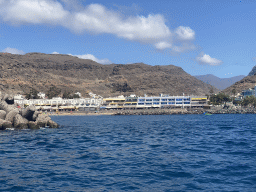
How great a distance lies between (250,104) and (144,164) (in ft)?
509

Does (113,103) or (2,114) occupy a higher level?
(113,103)

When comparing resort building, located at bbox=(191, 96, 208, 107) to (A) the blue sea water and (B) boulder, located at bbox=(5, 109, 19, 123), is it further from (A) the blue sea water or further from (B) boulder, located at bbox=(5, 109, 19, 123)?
(A) the blue sea water

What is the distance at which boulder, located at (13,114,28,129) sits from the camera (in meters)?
47.2

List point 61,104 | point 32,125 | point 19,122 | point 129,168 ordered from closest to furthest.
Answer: point 129,168 → point 19,122 → point 32,125 → point 61,104

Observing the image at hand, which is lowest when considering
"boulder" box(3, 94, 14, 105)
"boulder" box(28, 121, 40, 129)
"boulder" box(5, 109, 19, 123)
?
"boulder" box(28, 121, 40, 129)

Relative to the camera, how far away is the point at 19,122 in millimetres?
47188

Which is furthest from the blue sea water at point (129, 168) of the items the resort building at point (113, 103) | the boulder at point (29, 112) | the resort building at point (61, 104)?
the resort building at point (61, 104)

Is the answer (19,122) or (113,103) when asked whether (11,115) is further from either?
(113,103)

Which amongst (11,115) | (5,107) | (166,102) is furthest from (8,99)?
(166,102)

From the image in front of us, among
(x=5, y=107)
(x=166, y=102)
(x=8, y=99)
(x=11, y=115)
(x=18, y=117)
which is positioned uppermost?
(x=8, y=99)

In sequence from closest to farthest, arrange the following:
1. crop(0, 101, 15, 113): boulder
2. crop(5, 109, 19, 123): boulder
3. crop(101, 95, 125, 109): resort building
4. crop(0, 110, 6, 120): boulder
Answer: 1. crop(0, 110, 6, 120): boulder
2. crop(5, 109, 19, 123): boulder
3. crop(0, 101, 15, 113): boulder
4. crop(101, 95, 125, 109): resort building

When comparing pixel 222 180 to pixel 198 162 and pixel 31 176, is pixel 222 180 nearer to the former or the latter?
pixel 198 162

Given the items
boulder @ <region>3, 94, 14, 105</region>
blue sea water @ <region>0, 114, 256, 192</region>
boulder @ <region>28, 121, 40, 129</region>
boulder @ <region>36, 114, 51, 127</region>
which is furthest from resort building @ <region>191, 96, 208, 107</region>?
blue sea water @ <region>0, 114, 256, 192</region>

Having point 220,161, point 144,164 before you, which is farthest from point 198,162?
point 144,164
